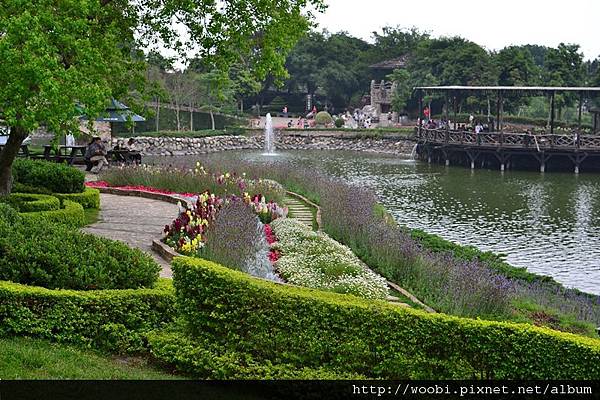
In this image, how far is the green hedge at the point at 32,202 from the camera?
14070 millimetres

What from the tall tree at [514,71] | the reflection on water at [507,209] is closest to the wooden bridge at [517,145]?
the reflection on water at [507,209]

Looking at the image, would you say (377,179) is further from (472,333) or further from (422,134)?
(472,333)

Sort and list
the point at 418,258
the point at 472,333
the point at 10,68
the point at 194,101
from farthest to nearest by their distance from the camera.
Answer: the point at 194,101
the point at 418,258
the point at 10,68
the point at 472,333

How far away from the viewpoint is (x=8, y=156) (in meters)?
14.9

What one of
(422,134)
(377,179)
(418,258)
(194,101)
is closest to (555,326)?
(418,258)

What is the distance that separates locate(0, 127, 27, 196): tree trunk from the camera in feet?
48.2

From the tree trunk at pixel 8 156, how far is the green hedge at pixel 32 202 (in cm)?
22

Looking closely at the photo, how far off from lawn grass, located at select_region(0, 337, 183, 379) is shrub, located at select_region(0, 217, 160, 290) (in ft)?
2.75

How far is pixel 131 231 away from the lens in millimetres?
14633

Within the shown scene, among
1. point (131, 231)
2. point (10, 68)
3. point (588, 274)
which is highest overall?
point (10, 68)

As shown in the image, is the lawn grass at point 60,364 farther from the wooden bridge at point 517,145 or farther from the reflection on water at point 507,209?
the wooden bridge at point 517,145

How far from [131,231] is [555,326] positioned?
745cm

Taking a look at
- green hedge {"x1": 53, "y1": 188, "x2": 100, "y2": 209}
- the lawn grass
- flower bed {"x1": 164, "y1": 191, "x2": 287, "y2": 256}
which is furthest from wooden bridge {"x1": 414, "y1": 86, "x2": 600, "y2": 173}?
the lawn grass

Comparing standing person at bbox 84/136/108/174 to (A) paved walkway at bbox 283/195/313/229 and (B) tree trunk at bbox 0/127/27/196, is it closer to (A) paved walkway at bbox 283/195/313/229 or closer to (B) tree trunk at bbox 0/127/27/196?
(A) paved walkway at bbox 283/195/313/229
